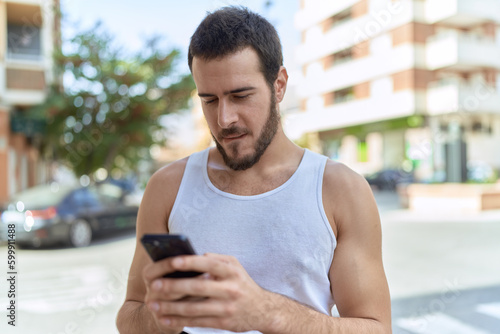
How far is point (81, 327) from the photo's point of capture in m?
3.81

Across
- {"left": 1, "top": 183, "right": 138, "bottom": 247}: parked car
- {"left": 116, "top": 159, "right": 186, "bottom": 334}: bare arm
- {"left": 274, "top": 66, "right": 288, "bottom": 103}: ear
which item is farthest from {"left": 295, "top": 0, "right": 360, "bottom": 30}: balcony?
{"left": 116, "top": 159, "right": 186, "bottom": 334}: bare arm

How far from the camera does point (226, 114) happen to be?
1354 millimetres

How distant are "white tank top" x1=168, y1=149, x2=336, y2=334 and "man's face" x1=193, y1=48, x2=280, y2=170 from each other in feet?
0.44

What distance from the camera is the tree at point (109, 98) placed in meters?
Answer: 12.0

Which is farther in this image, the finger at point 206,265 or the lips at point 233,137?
the lips at point 233,137

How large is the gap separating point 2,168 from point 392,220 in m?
9.40

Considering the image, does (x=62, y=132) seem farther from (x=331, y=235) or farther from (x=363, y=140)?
(x=363, y=140)

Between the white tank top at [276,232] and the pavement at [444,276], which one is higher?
the white tank top at [276,232]

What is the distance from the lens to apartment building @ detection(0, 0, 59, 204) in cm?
1201

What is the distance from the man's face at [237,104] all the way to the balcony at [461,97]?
20.1 metres

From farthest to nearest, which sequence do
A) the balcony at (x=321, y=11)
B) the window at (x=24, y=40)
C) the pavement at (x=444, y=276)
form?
1. the balcony at (x=321, y=11)
2. the window at (x=24, y=40)
3. the pavement at (x=444, y=276)

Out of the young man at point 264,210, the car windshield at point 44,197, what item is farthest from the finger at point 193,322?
the car windshield at point 44,197

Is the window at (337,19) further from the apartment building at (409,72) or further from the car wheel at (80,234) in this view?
the car wheel at (80,234)

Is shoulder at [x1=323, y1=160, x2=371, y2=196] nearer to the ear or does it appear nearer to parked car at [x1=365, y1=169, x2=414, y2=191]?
the ear
